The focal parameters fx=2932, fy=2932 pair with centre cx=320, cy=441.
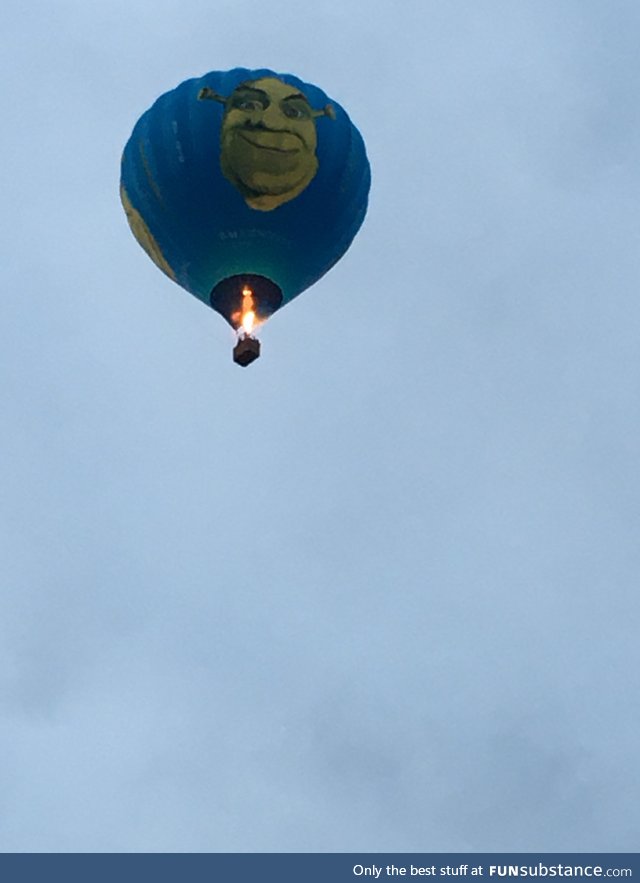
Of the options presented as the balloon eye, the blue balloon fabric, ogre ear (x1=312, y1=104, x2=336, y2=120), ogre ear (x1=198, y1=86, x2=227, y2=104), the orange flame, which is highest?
ogre ear (x1=312, y1=104, x2=336, y2=120)

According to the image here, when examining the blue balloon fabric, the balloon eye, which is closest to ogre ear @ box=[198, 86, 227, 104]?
the blue balloon fabric

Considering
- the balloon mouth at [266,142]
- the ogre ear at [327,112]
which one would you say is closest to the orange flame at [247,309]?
the balloon mouth at [266,142]

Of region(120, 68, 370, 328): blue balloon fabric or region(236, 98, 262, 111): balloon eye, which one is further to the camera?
region(236, 98, 262, 111): balloon eye

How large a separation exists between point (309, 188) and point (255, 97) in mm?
1393

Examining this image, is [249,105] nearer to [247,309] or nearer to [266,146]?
[266,146]

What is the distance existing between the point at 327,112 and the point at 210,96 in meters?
1.61

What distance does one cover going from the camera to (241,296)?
128 feet

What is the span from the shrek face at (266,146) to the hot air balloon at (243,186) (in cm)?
1

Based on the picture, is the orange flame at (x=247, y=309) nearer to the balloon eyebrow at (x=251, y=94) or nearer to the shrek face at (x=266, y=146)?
the shrek face at (x=266, y=146)

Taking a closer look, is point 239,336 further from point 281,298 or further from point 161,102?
point 161,102

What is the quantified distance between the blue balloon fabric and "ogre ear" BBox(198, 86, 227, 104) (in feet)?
0.04

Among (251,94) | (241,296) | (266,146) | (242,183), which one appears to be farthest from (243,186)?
(241,296)

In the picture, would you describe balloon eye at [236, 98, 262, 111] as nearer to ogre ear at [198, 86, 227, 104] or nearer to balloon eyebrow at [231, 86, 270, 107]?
balloon eyebrow at [231, 86, 270, 107]

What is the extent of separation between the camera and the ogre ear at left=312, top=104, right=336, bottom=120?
39.0m
